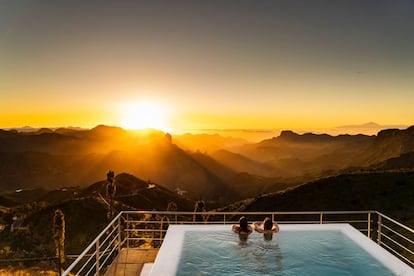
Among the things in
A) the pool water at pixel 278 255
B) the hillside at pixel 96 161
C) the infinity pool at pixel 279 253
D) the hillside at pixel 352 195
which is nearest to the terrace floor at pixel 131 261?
the infinity pool at pixel 279 253

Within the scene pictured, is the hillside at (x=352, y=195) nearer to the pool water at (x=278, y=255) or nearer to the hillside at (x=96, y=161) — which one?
the pool water at (x=278, y=255)

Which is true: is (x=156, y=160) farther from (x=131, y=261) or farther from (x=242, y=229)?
(x=131, y=261)

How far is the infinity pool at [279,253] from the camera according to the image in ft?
15.8

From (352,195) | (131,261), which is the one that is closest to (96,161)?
(352,195)

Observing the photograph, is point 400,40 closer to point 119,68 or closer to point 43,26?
point 119,68

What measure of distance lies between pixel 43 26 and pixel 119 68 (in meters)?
3.18

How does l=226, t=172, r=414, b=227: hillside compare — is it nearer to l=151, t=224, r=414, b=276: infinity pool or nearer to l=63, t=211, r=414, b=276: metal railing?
l=63, t=211, r=414, b=276: metal railing

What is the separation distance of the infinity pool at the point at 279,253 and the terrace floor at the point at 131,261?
1.26 feet

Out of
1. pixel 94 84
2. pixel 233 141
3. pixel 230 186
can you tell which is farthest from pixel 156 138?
pixel 94 84

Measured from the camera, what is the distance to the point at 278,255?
550 cm

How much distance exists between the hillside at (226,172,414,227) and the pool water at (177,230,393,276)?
607 inches

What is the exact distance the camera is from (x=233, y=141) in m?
146

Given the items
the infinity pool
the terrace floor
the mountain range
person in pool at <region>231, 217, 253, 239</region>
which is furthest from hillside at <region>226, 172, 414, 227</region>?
the mountain range

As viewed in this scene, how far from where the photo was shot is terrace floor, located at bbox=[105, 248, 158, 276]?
4.88m
